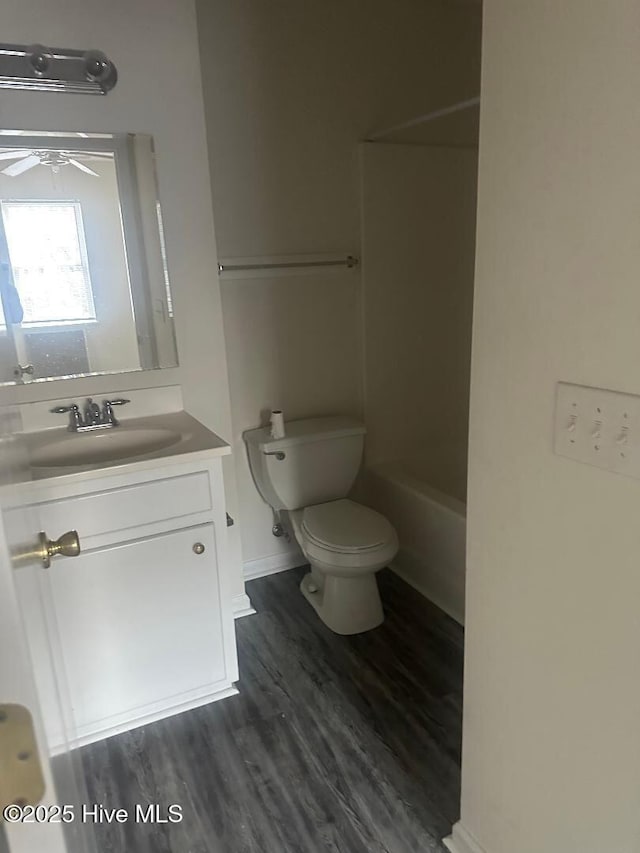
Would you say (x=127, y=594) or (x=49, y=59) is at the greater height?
(x=49, y=59)

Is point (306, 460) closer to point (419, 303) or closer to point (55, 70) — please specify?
point (419, 303)

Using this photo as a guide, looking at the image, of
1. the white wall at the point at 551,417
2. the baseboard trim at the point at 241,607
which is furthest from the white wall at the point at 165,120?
the white wall at the point at 551,417

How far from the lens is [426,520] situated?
262 cm

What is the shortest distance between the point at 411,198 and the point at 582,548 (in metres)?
2.15

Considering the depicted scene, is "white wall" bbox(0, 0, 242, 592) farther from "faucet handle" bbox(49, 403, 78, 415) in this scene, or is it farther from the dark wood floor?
the dark wood floor

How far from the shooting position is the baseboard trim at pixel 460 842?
1479 mm

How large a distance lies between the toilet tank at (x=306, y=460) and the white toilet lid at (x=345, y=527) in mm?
89

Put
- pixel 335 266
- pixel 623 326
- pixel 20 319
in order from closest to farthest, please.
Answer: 1. pixel 623 326
2. pixel 20 319
3. pixel 335 266

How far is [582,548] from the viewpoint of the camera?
1056 millimetres

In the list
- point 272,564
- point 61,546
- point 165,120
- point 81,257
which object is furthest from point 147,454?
point 272,564

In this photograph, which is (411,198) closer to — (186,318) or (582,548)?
(186,318)

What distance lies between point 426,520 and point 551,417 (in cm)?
159

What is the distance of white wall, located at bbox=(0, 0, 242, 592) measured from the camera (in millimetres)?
1906

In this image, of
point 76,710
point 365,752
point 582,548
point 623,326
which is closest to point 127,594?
point 76,710
